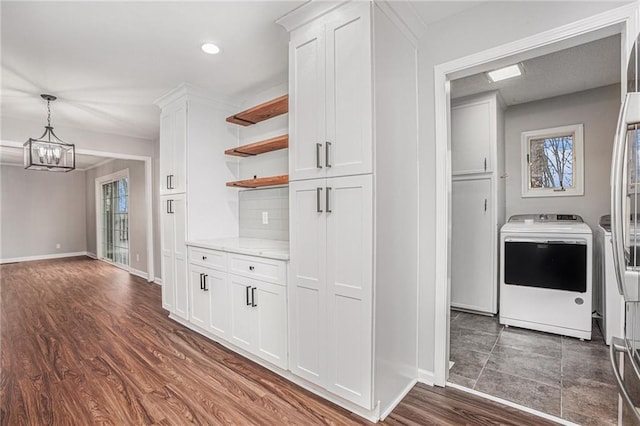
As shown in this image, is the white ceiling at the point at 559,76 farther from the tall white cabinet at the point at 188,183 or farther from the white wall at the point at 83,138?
the white wall at the point at 83,138

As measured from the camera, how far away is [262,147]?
2932mm

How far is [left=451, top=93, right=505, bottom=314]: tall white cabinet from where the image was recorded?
131 inches

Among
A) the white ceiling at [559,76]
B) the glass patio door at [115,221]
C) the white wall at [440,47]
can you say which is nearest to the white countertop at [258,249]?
the white wall at [440,47]

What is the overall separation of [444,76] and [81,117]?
14.8 ft

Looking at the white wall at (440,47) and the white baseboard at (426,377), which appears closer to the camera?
the white wall at (440,47)

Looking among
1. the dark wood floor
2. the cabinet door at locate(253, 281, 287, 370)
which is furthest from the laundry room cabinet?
the cabinet door at locate(253, 281, 287, 370)

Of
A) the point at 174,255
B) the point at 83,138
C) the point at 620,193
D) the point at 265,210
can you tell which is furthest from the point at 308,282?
the point at 83,138

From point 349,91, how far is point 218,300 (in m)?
2.09

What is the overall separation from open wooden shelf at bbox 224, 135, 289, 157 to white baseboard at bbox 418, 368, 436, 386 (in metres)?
2.07

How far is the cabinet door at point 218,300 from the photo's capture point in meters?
2.67

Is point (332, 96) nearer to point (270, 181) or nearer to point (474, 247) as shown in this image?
point (270, 181)

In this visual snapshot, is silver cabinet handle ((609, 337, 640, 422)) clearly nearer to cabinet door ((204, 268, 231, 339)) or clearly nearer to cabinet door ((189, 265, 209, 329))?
cabinet door ((204, 268, 231, 339))

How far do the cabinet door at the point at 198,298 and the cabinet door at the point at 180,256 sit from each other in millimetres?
104

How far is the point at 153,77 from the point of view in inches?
117
